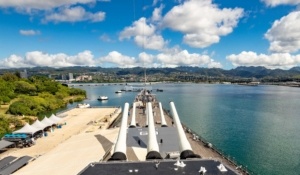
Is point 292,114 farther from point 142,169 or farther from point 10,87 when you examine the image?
point 10,87

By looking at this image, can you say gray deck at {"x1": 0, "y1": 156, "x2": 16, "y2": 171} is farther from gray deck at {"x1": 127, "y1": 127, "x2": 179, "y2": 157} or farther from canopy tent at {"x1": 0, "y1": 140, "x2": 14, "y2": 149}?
gray deck at {"x1": 127, "y1": 127, "x2": 179, "y2": 157}

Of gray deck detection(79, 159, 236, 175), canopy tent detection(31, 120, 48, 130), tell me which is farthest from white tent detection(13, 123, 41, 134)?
gray deck detection(79, 159, 236, 175)

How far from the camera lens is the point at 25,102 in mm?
114312

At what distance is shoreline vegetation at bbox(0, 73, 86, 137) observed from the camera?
294ft

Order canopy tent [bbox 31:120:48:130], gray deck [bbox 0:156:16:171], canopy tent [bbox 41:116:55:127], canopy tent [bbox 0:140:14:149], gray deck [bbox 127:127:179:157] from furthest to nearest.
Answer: canopy tent [bbox 41:116:55:127]
canopy tent [bbox 31:120:48:130]
canopy tent [bbox 0:140:14:149]
gray deck [bbox 0:156:16:171]
gray deck [bbox 127:127:179:157]

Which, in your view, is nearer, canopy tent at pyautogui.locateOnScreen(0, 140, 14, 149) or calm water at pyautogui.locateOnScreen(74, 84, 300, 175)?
calm water at pyautogui.locateOnScreen(74, 84, 300, 175)

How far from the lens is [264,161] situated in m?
53.7

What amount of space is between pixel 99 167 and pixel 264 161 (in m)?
37.0

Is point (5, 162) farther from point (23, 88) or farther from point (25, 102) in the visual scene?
point (23, 88)

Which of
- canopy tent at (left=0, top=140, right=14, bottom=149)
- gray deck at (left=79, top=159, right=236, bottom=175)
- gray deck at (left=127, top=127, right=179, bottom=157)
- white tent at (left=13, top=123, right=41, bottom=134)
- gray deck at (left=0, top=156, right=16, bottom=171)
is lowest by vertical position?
gray deck at (left=0, top=156, right=16, bottom=171)

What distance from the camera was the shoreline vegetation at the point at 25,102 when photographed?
89562 millimetres

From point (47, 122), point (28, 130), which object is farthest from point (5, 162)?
point (47, 122)

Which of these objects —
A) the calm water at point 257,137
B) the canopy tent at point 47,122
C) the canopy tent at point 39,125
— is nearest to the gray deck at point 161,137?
the calm water at point 257,137

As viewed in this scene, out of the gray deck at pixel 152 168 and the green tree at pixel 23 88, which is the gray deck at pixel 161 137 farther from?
the green tree at pixel 23 88
